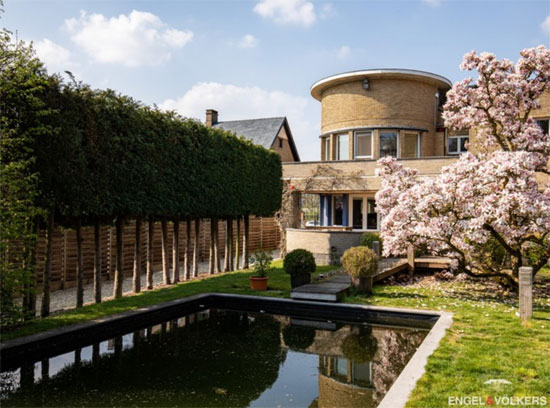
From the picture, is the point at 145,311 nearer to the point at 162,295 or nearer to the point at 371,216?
the point at 162,295

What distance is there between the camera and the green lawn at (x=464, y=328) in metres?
6.23

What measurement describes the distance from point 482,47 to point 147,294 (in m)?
12.8

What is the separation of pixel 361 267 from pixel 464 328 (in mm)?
4137

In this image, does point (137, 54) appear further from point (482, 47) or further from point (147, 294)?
point (482, 47)

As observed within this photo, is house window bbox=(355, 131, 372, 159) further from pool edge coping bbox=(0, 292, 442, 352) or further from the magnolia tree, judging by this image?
pool edge coping bbox=(0, 292, 442, 352)

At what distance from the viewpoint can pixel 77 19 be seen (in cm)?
1042

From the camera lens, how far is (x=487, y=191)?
12094 millimetres

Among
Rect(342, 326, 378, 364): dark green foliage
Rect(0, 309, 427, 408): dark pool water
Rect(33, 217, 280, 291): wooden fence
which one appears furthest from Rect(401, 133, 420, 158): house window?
Rect(342, 326, 378, 364): dark green foliage

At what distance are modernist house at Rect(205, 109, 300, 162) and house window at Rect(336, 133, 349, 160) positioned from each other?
6.85 meters

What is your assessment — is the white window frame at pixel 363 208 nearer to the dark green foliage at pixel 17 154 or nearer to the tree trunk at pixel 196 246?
the tree trunk at pixel 196 246

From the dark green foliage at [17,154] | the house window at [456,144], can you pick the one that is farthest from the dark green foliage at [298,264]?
the house window at [456,144]

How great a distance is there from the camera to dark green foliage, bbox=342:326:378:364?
29.1 feet

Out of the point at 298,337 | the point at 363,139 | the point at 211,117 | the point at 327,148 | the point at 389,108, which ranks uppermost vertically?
the point at 211,117

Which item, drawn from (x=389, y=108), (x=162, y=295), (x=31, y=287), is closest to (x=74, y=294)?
(x=162, y=295)
